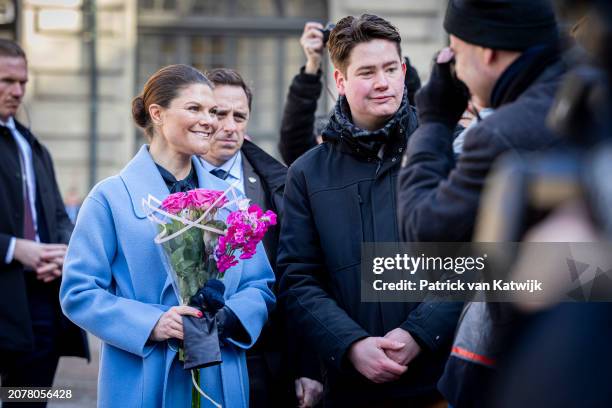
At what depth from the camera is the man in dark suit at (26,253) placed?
5246 millimetres

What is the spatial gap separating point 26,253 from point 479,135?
352cm

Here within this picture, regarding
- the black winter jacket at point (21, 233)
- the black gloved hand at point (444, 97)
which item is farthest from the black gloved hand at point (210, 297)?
the black winter jacket at point (21, 233)

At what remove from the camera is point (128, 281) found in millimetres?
3932

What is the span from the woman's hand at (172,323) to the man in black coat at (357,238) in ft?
1.47

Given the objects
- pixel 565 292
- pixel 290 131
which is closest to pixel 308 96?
pixel 290 131

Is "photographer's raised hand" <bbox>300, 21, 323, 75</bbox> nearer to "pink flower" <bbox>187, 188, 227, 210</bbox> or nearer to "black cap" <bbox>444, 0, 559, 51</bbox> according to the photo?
"pink flower" <bbox>187, 188, 227, 210</bbox>

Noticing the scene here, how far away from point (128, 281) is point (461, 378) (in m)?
1.71

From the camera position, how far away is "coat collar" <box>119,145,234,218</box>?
4012mm

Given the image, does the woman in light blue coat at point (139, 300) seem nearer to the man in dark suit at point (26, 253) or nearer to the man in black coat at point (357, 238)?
the man in black coat at point (357, 238)

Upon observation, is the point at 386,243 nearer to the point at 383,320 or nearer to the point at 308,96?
the point at 383,320

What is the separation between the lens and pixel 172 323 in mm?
3699

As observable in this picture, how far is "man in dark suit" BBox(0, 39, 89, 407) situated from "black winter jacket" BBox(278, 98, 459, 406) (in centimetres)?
187

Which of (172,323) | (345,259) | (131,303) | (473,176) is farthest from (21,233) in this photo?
(473,176)

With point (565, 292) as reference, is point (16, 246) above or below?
below
